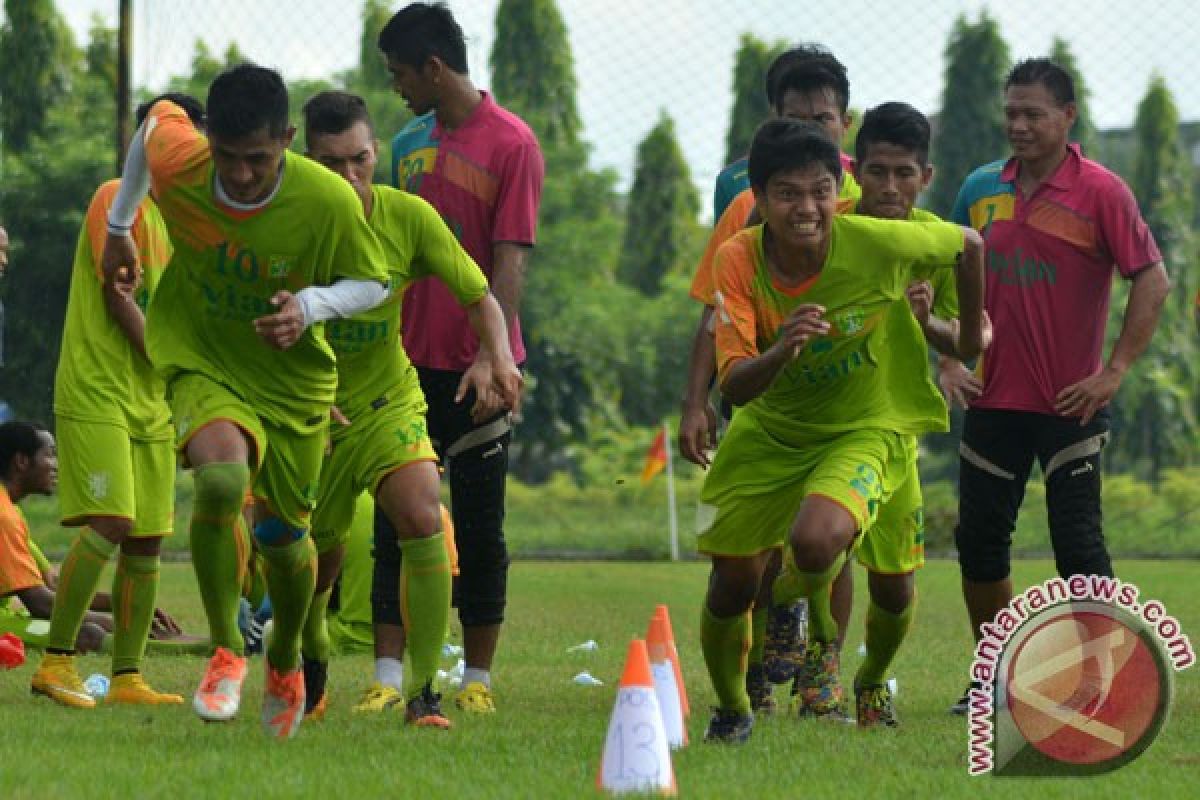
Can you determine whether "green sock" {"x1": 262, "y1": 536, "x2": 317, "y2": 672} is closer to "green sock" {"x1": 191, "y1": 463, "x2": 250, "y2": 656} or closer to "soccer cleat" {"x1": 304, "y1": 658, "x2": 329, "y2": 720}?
"green sock" {"x1": 191, "y1": 463, "x2": 250, "y2": 656}

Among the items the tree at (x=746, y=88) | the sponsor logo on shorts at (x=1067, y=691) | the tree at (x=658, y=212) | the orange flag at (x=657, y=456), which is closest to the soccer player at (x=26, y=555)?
the sponsor logo on shorts at (x=1067, y=691)

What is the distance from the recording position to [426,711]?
7.66m

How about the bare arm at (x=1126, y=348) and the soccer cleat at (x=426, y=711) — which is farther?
the bare arm at (x=1126, y=348)

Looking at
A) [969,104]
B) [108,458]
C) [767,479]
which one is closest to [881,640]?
[767,479]

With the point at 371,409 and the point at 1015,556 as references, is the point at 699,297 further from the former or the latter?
the point at 1015,556

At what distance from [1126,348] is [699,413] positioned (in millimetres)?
2119

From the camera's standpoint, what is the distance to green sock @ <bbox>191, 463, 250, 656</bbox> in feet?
23.0

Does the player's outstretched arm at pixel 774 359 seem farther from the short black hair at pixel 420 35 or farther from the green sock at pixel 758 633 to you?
the short black hair at pixel 420 35

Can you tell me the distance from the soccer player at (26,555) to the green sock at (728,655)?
4.44m

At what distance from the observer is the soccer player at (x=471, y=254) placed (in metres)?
8.75

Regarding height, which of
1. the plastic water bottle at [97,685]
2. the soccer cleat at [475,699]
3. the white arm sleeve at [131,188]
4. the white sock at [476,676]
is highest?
the white arm sleeve at [131,188]

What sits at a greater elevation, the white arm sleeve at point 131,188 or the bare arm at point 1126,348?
the white arm sleeve at point 131,188

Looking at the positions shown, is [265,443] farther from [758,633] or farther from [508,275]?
[758,633]

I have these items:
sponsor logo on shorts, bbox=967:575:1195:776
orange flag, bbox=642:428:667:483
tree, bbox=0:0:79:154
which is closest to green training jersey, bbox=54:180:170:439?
sponsor logo on shorts, bbox=967:575:1195:776
